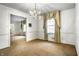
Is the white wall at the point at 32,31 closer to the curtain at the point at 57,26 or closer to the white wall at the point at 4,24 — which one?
the curtain at the point at 57,26

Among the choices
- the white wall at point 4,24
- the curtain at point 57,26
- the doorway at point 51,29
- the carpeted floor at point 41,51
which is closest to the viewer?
the carpeted floor at point 41,51

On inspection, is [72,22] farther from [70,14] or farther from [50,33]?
[50,33]

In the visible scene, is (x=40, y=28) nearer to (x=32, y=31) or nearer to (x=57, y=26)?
(x=32, y=31)

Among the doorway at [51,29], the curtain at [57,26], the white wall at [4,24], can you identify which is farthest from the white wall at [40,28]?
the white wall at [4,24]

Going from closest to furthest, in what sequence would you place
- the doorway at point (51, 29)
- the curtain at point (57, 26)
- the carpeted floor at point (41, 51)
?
the carpeted floor at point (41, 51)
the curtain at point (57, 26)
the doorway at point (51, 29)

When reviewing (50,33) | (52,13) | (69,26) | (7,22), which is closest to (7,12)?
(7,22)

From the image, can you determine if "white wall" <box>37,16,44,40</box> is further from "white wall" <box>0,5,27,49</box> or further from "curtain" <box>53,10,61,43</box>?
"white wall" <box>0,5,27,49</box>

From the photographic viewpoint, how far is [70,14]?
215 cm

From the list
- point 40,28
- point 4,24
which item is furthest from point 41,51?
point 40,28

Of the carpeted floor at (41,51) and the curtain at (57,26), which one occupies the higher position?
the curtain at (57,26)

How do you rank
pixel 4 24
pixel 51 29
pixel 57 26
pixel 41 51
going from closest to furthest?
pixel 41 51 < pixel 4 24 < pixel 57 26 < pixel 51 29

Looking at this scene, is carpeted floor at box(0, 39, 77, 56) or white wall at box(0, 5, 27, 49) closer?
carpeted floor at box(0, 39, 77, 56)

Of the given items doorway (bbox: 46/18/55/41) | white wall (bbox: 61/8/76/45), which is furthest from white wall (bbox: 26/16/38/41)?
white wall (bbox: 61/8/76/45)

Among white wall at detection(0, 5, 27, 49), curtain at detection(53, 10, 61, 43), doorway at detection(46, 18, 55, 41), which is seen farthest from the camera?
doorway at detection(46, 18, 55, 41)
